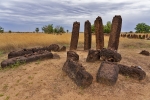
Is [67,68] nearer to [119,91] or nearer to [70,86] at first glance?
[70,86]

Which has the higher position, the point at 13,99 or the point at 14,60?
the point at 14,60

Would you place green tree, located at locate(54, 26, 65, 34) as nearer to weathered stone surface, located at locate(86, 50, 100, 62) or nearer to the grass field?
the grass field

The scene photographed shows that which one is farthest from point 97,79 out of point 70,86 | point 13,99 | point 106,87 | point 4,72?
point 4,72

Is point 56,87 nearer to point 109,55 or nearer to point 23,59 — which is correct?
point 109,55

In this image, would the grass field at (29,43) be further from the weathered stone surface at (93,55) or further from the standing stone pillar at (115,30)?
the weathered stone surface at (93,55)

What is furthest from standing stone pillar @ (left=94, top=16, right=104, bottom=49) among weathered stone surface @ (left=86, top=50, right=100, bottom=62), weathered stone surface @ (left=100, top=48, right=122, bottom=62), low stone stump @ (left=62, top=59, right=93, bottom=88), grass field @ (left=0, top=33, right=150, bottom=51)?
grass field @ (left=0, top=33, right=150, bottom=51)

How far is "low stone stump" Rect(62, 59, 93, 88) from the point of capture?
7.93 meters

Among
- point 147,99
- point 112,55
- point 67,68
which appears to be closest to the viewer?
point 147,99

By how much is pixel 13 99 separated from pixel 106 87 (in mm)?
3452

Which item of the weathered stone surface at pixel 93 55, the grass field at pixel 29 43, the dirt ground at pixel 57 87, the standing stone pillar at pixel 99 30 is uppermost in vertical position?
the standing stone pillar at pixel 99 30

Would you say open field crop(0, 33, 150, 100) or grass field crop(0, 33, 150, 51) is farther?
grass field crop(0, 33, 150, 51)

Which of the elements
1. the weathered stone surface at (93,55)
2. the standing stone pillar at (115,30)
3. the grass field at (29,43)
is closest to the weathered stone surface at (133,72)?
the weathered stone surface at (93,55)

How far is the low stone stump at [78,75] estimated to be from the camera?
7.93 meters

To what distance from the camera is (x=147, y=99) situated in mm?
7605
